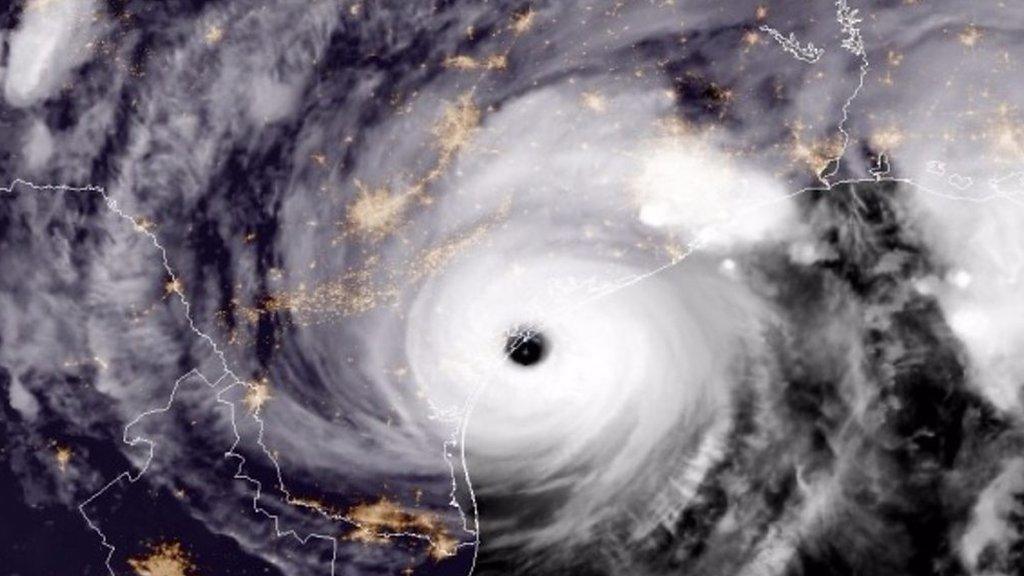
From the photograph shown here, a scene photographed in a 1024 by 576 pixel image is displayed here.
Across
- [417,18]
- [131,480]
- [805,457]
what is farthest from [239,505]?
[805,457]

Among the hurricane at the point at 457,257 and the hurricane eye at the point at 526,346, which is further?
the hurricane eye at the point at 526,346

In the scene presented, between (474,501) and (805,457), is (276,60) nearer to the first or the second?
(474,501)

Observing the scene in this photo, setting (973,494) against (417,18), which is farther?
(973,494)

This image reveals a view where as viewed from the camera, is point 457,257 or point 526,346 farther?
point 526,346

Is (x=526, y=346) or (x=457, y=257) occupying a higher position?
(x=457, y=257)

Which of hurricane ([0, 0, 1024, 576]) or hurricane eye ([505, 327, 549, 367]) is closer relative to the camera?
hurricane ([0, 0, 1024, 576])

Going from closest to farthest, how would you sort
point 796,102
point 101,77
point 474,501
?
point 101,77, point 796,102, point 474,501

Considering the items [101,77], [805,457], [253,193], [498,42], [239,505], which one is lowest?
[239,505]

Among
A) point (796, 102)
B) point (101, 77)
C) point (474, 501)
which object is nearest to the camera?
point (101, 77)
